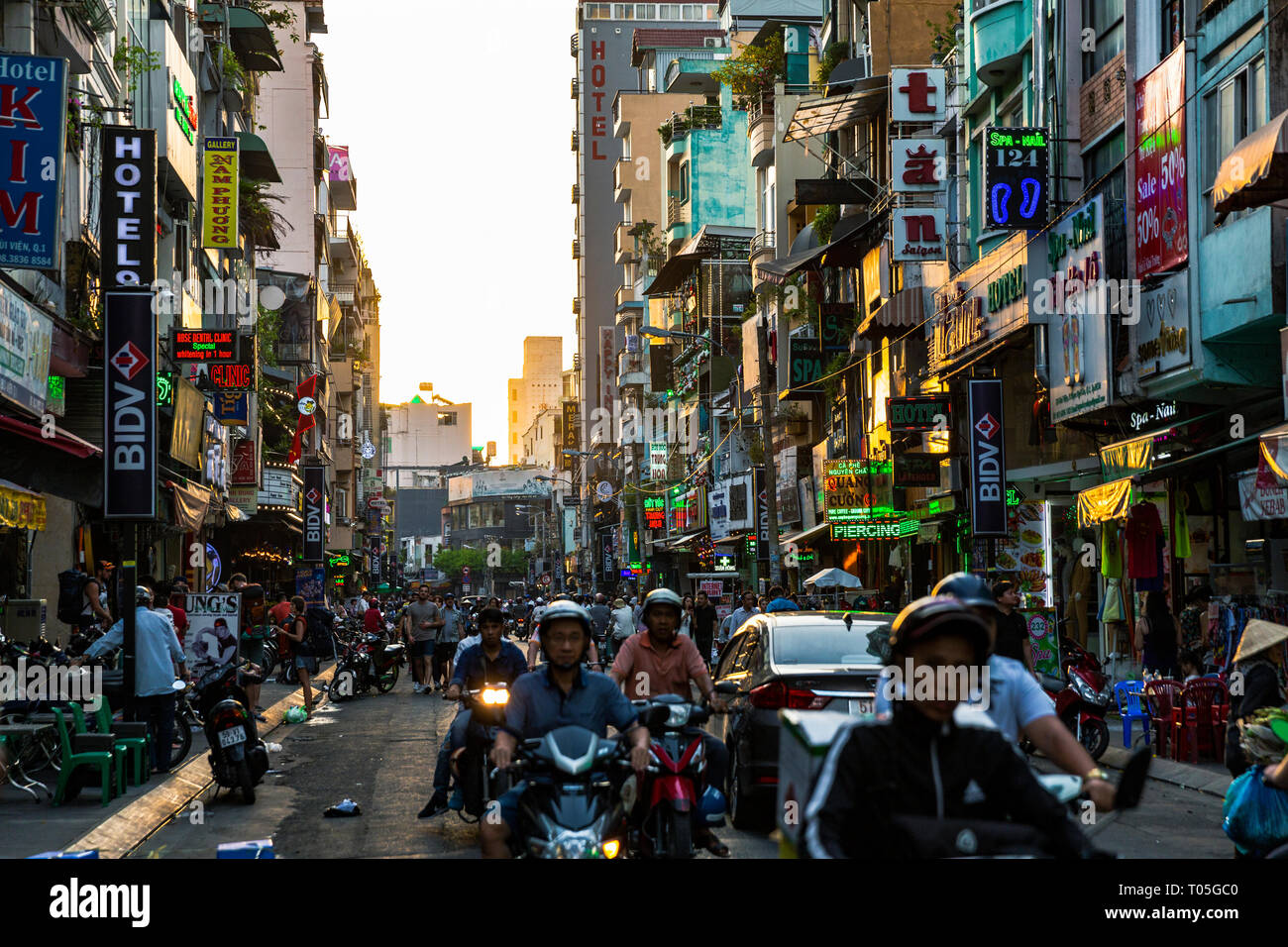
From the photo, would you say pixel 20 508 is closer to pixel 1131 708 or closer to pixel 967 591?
pixel 1131 708

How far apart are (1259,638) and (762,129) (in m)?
45.8

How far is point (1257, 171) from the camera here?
49.2ft

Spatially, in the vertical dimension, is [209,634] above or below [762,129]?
below

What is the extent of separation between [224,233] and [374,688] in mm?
12703

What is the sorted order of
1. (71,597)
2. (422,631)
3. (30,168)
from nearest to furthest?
(30,168), (71,597), (422,631)

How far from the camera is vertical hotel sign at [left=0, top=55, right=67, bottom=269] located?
17031mm

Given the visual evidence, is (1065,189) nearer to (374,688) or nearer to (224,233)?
(374,688)

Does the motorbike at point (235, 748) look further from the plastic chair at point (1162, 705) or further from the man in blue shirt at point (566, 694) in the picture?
the plastic chair at point (1162, 705)

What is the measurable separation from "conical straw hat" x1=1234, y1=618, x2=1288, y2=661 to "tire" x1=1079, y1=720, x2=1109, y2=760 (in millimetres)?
7676

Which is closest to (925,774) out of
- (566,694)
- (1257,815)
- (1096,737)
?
(1257,815)

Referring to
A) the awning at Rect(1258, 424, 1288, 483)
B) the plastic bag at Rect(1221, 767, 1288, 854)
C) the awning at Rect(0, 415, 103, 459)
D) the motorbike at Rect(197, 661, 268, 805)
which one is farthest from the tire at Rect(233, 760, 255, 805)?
the awning at Rect(1258, 424, 1288, 483)

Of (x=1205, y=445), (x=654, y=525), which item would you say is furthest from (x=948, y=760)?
(x=654, y=525)

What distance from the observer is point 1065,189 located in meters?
25.3

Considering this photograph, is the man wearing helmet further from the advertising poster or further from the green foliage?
the green foliage
